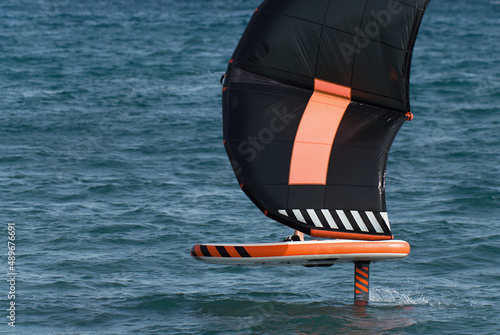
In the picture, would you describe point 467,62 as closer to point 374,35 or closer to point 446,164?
point 446,164

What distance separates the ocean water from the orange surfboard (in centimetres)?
143

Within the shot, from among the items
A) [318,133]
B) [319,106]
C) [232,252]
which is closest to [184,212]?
[232,252]

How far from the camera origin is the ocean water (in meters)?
17.5

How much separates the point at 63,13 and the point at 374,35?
216 ft

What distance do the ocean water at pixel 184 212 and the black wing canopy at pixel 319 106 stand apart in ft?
8.25

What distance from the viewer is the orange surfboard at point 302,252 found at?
637 inches

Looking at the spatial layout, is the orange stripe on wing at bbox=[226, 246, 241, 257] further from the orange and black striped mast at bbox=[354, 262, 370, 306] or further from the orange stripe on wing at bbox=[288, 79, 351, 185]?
the orange and black striped mast at bbox=[354, 262, 370, 306]

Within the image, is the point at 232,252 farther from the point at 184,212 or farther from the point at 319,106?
the point at 184,212

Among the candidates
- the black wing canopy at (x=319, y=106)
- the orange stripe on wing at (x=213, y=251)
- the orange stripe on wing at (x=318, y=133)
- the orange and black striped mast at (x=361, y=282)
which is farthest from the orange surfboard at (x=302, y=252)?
the orange stripe on wing at (x=318, y=133)

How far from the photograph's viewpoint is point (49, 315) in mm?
17312

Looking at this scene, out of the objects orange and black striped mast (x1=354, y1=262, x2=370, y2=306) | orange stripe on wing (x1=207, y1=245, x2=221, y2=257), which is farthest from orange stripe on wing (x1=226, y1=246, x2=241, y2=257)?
orange and black striped mast (x1=354, y1=262, x2=370, y2=306)

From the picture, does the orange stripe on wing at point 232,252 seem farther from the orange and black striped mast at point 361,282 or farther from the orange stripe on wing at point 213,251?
the orange and black striped mast at point 361,282

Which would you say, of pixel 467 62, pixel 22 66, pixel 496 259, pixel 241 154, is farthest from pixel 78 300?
pixel 467 62

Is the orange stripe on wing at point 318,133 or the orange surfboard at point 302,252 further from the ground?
the orange stripe on wing at point 318,133
